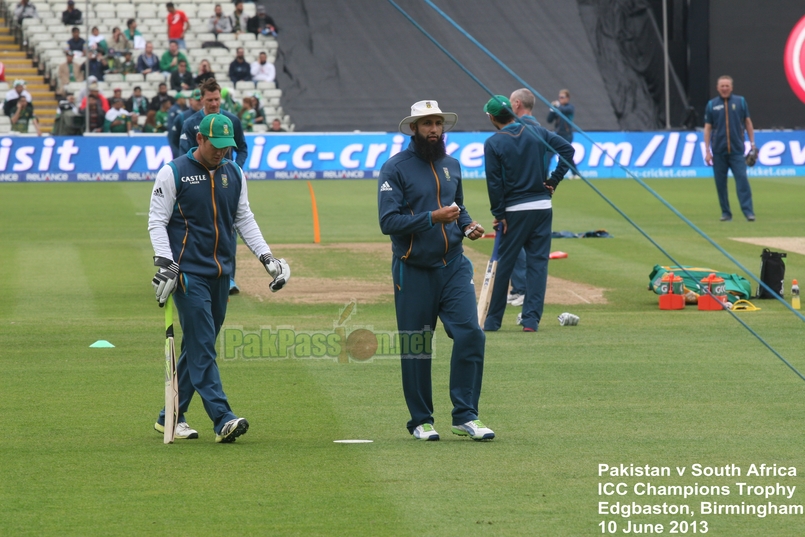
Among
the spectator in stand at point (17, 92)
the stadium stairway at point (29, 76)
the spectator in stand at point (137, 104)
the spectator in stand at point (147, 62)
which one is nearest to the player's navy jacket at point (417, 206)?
the spectator in stand at point (137, 104)

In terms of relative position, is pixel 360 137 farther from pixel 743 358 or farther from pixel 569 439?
pixel 569 439

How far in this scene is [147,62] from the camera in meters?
36.4

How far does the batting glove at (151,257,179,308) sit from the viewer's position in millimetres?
7547

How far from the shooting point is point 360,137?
104 feet

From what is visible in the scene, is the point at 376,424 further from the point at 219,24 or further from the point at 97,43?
the point at 219,24

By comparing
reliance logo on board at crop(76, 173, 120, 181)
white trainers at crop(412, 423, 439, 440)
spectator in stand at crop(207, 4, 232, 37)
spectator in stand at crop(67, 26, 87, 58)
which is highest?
spectator in stand at crop(207, 4, 232, 37)

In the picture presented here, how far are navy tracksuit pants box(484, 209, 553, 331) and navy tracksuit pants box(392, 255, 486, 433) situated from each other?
4.35 metres

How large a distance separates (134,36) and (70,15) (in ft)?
6.67

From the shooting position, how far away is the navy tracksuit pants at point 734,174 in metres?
22.2

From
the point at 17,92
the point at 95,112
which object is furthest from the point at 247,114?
the point at 17,92

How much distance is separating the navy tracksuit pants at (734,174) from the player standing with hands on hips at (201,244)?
15.9 m

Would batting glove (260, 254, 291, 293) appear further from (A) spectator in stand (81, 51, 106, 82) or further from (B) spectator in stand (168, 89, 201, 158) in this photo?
(A) spectator in stand (81, 51, 106, 82)

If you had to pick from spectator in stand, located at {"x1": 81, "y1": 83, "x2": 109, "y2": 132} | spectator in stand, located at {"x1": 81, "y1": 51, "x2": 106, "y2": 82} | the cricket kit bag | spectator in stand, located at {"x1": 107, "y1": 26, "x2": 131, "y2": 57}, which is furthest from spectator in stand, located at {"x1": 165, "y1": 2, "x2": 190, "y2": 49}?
the cricket kit bag

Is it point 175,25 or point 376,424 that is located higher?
point 175,25
